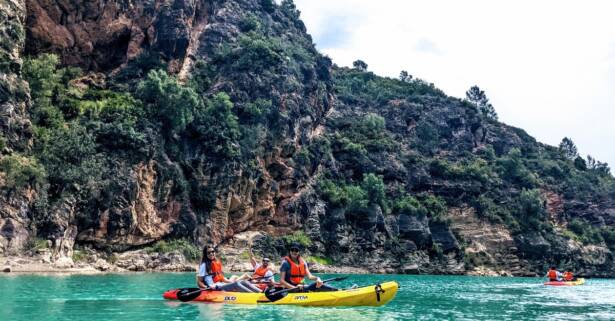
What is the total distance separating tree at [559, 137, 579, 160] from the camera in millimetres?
122756

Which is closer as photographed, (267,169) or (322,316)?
(322,316)

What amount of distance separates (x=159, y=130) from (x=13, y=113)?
1485 cm

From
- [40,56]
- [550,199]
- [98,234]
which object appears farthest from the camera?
[550,199]

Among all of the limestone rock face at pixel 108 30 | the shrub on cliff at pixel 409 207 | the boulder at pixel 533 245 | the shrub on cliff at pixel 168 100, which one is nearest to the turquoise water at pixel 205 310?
the shrub on cliff at pixel 168 100

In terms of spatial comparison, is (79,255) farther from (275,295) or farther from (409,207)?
(409,207)

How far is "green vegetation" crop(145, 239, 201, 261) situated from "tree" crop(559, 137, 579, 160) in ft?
321

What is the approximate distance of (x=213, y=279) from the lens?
67.5ft

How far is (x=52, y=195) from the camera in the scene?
4234 cm

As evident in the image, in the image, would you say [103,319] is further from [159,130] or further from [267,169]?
[267,169]

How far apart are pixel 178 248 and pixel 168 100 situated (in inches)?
585

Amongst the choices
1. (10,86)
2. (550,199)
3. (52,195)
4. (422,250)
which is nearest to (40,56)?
(10,86)

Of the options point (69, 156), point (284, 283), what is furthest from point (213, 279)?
point (69, 156)

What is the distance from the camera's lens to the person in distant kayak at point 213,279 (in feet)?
65.3

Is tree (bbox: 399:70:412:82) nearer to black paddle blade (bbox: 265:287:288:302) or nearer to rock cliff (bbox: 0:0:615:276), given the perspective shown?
rock cliff (bbox: 0:0:615:276)
